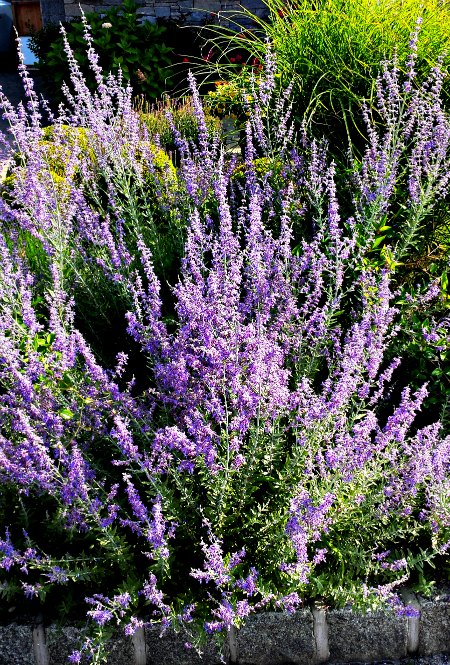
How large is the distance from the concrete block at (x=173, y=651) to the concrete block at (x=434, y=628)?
78 centimetres


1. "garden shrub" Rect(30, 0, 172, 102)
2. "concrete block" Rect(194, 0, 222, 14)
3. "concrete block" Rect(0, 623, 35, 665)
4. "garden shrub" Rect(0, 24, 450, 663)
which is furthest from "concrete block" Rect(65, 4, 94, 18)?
"concrete block" Rect(0, 623, 35, 665)

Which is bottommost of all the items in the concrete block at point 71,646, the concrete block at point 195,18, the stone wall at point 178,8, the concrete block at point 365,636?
the concrete block at point 365,636

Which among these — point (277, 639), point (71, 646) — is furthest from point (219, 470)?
point (71, 646)

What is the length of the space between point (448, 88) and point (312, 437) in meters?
2.81

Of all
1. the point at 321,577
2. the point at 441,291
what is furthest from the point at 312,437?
the point at 441,291

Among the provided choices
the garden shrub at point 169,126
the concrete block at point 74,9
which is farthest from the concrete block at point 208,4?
the garden shrub at point 169,126

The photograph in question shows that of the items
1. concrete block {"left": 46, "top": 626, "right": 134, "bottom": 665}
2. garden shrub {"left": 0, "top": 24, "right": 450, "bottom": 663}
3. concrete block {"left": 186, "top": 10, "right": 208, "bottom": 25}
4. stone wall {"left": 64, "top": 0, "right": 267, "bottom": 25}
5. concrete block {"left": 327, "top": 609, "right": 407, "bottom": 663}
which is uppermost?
stone wall {"left": 64, "top": 0, "right": 267, "bottom": 25}

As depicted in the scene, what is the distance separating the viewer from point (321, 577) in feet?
8.66

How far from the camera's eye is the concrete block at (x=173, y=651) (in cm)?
267

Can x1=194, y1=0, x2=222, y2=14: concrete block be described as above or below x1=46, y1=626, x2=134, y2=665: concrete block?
above

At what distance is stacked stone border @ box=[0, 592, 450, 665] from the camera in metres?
2.68

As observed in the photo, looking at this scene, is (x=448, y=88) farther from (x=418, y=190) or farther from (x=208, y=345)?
(x=208, y=345)

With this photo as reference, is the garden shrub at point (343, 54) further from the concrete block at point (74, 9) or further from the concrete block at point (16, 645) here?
the concrete block at point (74, 9)

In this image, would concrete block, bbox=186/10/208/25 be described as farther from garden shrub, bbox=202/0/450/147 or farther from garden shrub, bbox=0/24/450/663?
garden shrub, bbox=0/24/450/663
